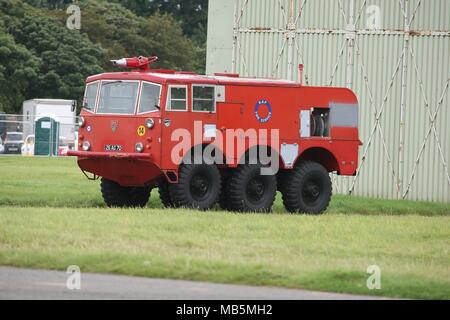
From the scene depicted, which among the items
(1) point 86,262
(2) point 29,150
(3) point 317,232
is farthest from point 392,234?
(2) point 29,150

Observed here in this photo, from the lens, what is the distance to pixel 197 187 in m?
26.2

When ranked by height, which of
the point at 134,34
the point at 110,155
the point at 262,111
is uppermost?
the point at 134,34

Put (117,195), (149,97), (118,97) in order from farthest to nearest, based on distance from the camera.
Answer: (117,195)
(118,97)
(149,97)

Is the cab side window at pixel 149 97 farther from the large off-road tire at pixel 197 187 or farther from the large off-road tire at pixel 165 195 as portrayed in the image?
the large off-road tire at pixel 165 195

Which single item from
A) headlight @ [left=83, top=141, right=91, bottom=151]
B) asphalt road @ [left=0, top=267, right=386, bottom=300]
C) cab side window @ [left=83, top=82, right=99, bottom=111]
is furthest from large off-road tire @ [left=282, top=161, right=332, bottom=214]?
asphalt road @ [left=0, top=267, right=386, bottom=300]

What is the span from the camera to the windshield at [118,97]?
2612cm

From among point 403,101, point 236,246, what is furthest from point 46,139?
point 236,246

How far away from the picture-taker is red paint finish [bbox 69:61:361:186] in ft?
84.7

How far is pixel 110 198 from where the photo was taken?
1078 inches

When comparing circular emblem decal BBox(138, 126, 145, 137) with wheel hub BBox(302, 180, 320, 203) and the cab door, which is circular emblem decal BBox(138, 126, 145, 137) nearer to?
the cab door

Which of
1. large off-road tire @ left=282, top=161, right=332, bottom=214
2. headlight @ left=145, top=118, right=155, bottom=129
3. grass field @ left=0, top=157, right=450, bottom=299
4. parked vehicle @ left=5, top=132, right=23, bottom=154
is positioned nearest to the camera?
grass field @ left=0, top=157, right=450, bottom=299

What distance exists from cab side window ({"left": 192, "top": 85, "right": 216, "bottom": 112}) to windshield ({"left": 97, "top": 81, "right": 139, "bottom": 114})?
3.71 feet

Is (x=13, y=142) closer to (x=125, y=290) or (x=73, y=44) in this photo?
(x=73, y=44)

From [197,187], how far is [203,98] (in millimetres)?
1718
